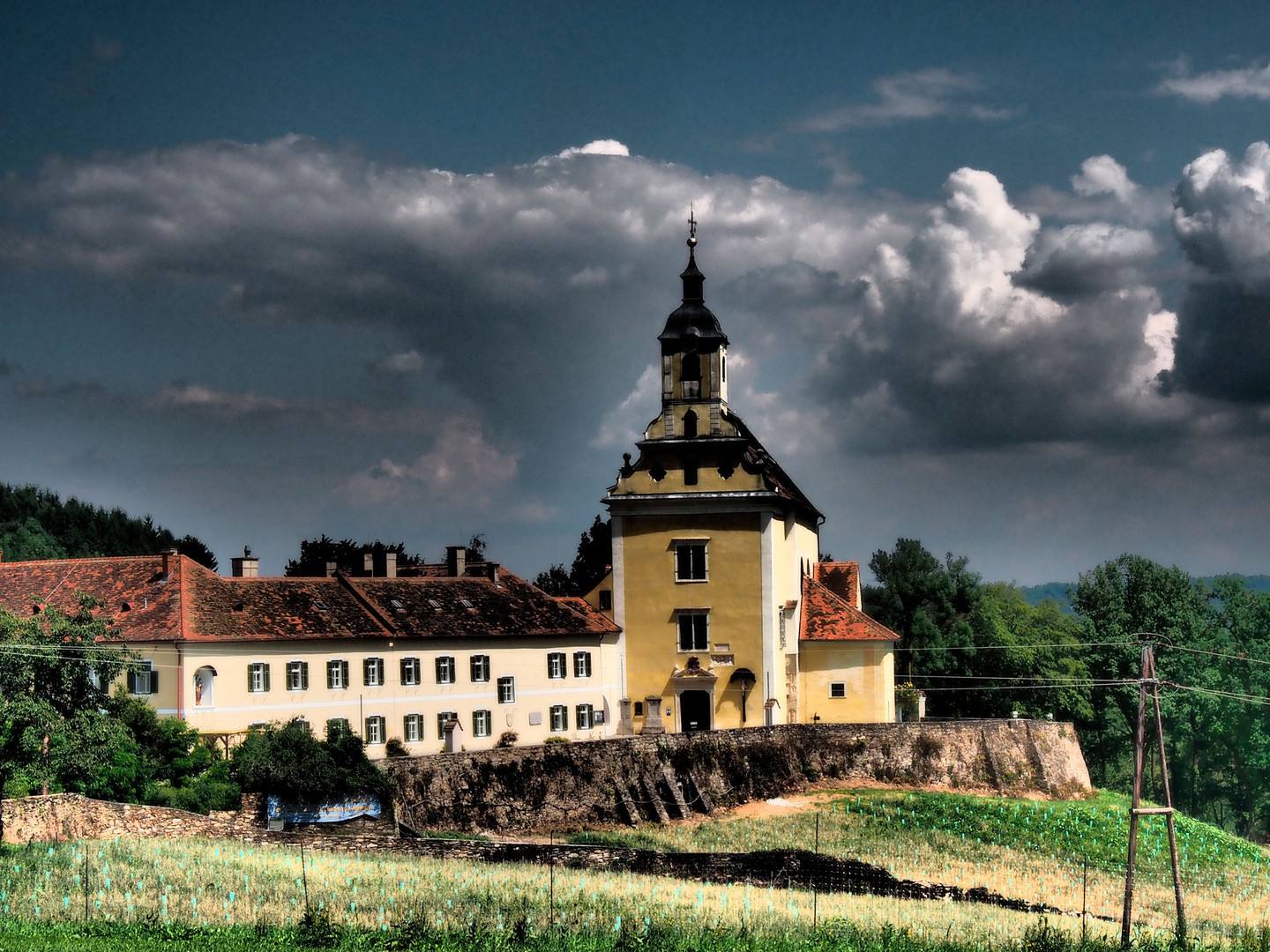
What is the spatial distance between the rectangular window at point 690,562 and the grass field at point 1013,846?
1152 centimetres

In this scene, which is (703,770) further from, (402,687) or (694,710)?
(402,687)

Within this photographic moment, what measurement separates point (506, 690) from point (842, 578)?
2316 centimetres

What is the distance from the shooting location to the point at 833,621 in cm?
6288

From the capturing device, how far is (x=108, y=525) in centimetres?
9719

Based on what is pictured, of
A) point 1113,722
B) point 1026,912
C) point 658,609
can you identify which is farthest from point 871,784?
point 1113,722

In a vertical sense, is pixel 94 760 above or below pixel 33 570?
below

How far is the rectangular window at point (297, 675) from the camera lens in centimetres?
5128

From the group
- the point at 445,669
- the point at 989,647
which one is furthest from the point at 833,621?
the point at 989,647

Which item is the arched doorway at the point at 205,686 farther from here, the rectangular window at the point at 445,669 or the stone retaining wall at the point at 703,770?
the rectangular window at the point at 445,669

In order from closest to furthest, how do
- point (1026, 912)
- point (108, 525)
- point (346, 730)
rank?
point (1026, 912), point (346, 730), point (108, 525)

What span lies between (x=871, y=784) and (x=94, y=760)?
30.4 meters

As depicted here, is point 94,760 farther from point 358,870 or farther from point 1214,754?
point 1214,754

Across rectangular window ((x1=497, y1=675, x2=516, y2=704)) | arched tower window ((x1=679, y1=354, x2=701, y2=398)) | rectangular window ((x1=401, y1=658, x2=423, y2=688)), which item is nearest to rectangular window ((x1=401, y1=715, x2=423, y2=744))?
rectangular window ((x1=401, y1=658, x2=423, y2=688))

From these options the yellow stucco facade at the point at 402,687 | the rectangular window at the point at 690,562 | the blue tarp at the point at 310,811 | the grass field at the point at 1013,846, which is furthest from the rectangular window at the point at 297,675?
the rectangular window at the point at 690,562
